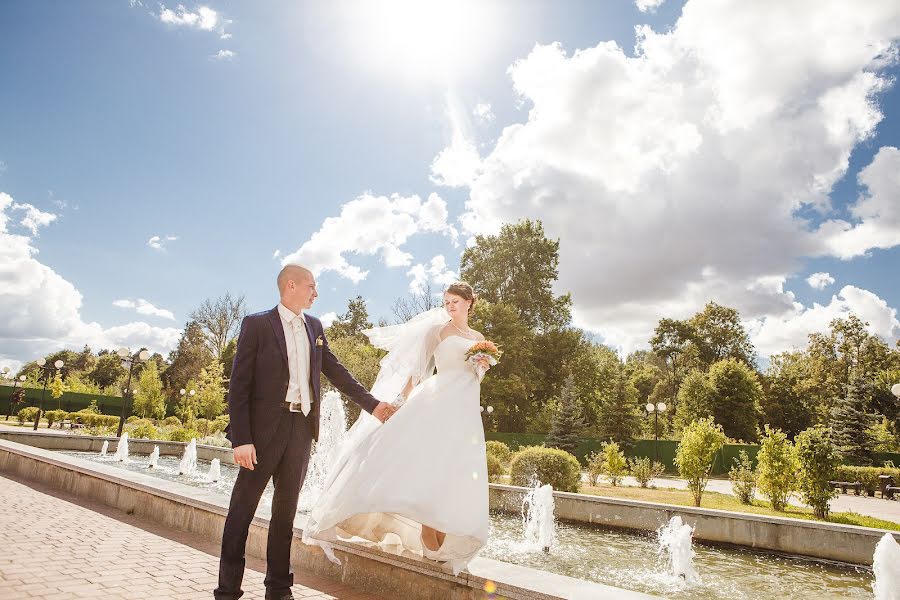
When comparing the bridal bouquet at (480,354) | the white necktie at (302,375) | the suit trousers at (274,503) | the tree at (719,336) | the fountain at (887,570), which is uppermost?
the tree at (719,336)

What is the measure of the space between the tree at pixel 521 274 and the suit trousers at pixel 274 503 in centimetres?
4258

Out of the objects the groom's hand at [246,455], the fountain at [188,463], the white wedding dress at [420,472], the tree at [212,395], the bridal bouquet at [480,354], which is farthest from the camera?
the tree at [212,395]

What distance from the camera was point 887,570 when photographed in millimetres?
5137

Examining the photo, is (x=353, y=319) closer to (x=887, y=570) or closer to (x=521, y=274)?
(x=521, y=274)

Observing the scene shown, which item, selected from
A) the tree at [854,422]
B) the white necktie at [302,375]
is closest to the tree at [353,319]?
the tree at [854,422]

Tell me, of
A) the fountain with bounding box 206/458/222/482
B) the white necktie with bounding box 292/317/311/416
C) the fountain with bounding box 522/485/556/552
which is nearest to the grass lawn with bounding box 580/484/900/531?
the fountain with bounding box 522/485/556/552

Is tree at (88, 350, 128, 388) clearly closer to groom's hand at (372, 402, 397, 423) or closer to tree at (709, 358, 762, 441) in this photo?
tree at (709, 358, 762, 441)

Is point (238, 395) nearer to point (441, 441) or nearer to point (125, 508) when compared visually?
point (441, 441)

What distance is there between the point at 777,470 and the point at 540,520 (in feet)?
31.5

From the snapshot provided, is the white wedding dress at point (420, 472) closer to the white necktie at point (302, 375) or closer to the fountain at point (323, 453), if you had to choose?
the white necktie at point (302, 375)

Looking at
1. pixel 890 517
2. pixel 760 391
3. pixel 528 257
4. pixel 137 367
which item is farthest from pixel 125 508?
pixel 137 367

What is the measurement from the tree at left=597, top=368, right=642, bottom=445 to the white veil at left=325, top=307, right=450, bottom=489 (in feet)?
128

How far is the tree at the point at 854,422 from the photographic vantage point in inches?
1428

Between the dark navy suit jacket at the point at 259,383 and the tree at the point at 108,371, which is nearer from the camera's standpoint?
the dark navy suit jacket at the point at 259,383
